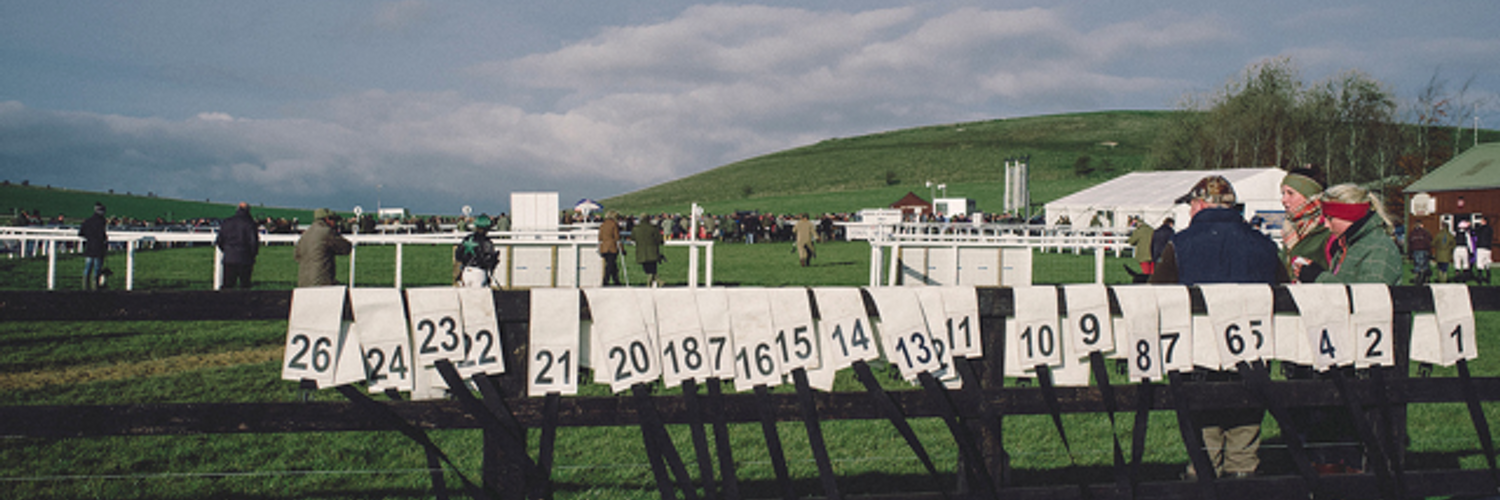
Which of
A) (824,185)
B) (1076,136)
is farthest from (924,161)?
(1076,136)

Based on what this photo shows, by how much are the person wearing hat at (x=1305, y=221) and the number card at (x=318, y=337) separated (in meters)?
4.49

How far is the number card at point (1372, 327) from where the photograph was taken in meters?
3.11

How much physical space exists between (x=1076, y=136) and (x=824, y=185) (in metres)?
39.1

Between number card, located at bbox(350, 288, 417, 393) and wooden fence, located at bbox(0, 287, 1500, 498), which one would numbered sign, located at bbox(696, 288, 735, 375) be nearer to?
wooden fence, located at bbox(0, 287, 1500, 498)

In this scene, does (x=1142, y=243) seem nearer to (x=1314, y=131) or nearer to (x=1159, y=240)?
(x=1159, y=240)

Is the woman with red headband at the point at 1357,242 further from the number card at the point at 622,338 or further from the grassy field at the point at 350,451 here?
the number card at the point at 622,338

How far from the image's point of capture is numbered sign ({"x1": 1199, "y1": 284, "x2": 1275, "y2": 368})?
2990mm

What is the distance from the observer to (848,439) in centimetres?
551

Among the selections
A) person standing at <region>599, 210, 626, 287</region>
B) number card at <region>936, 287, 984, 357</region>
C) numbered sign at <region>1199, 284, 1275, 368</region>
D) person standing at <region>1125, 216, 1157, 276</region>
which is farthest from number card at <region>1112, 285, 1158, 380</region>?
person standing at <region>599, 210, 626, 287</region>

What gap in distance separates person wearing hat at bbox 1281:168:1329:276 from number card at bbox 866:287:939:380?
9.37 feet

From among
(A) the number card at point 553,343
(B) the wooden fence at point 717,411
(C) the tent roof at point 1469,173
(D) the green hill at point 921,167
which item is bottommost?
(B) the wooden fence at point 717,411

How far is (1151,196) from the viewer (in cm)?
3600

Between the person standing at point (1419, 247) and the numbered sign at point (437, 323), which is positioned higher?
the person standing at point (1419, 247)

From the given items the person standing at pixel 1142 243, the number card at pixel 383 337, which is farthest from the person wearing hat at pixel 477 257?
the person standing at pixel 1142 243
